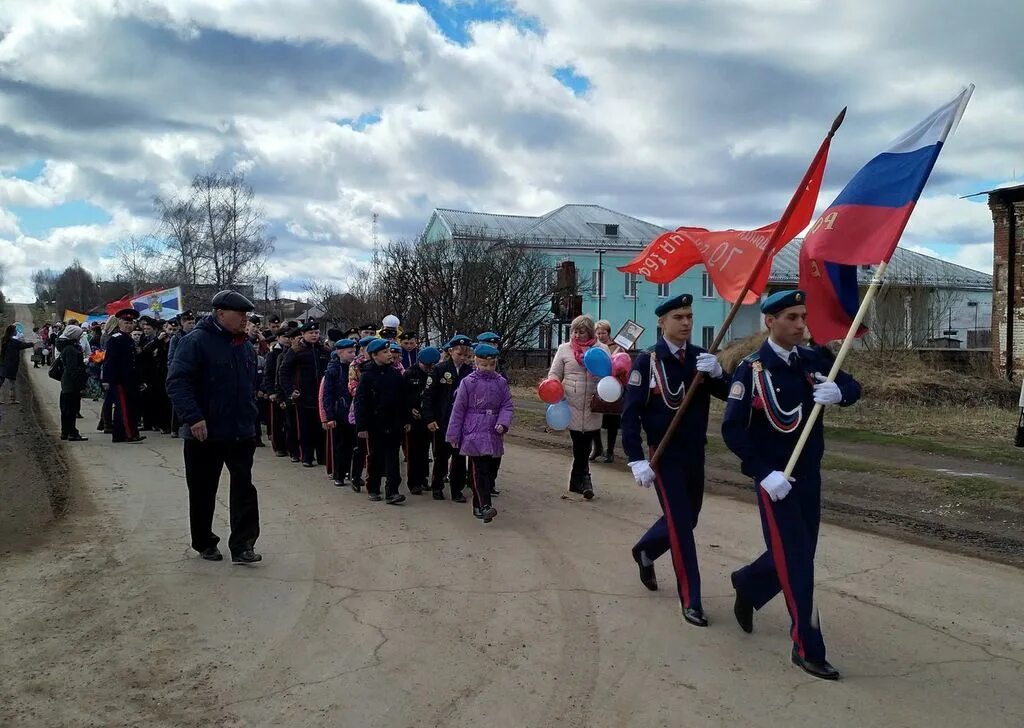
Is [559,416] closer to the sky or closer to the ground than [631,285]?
closer to the ground

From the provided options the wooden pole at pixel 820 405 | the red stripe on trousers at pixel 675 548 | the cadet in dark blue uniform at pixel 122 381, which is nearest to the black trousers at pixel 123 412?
the cadet in dark blue uniform at pixel 122 381

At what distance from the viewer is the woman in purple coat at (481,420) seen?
7.93 metres

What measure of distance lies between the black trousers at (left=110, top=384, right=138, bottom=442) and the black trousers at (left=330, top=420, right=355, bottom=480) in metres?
5.31

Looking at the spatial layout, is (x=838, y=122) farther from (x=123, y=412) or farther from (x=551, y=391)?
(x=123, y=412)

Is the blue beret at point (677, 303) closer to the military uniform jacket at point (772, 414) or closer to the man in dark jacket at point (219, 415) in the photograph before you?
the military uniform jacket at point (772, 414)

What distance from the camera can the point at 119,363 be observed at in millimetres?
13609

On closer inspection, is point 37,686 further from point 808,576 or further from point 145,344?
point 145,344

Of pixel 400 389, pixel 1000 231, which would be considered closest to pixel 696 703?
pixel 400 389

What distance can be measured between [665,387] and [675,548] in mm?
1020

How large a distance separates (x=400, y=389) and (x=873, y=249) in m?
5.58

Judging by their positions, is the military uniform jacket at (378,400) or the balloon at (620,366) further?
the balloon at (620,366)

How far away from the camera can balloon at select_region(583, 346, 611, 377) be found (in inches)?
348

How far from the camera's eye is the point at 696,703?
12.8ft

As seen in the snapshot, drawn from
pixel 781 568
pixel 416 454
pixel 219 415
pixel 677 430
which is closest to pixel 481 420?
pixel 416 454
